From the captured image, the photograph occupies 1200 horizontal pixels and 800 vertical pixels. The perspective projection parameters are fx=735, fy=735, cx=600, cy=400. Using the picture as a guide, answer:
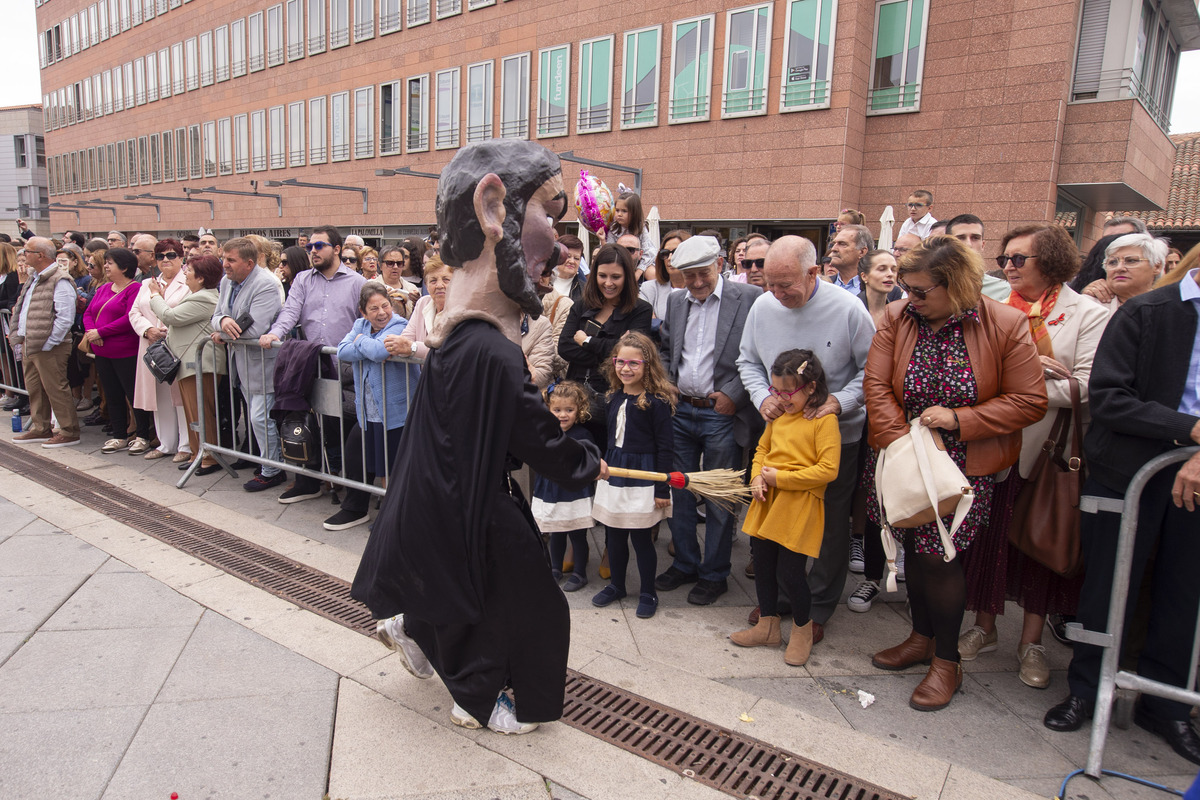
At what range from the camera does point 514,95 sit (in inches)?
831

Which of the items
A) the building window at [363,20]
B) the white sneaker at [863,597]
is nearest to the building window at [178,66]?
the building window at [363,20]

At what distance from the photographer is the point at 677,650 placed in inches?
142

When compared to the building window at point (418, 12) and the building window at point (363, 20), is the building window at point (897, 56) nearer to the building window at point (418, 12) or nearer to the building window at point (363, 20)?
the building window at point (418, 12)

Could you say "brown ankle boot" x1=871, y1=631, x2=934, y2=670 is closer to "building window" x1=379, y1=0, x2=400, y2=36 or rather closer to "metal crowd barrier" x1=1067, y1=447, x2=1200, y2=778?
"metal crowd barrier" x1=1067, y1=447, x2=1200, y2=778

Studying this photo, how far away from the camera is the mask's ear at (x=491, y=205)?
2490mm

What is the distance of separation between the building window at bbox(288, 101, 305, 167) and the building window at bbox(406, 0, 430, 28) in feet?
22.2

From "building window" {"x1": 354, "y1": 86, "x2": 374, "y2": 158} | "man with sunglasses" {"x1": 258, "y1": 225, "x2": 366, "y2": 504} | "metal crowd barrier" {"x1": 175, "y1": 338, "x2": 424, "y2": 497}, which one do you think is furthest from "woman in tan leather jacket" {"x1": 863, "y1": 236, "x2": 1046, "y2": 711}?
"building window" {"x1": 354, "y1": 86, "x2": 374, "y2": 158}

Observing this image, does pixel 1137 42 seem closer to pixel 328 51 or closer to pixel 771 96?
pixel 771 96

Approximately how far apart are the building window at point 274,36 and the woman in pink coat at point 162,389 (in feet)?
85.6

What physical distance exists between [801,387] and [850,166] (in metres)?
13.6

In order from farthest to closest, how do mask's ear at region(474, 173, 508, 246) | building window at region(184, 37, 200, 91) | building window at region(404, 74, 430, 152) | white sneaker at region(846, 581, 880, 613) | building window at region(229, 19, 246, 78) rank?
building window at region(184, 37, 200, 91), building window at region(229, 19, 246, 78), building window at region(404, 74, 430, 152), white sneaker at region(846, 581, 880, 613), mask's ear at region(474, 173, 508, 246)

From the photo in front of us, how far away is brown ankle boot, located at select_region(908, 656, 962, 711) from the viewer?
312cm

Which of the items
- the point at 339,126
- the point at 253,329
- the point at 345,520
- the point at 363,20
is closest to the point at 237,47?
the point at 339,126

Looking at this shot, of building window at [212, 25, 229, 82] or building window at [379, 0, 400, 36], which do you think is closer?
building window at [379, 0, 400, 36]
